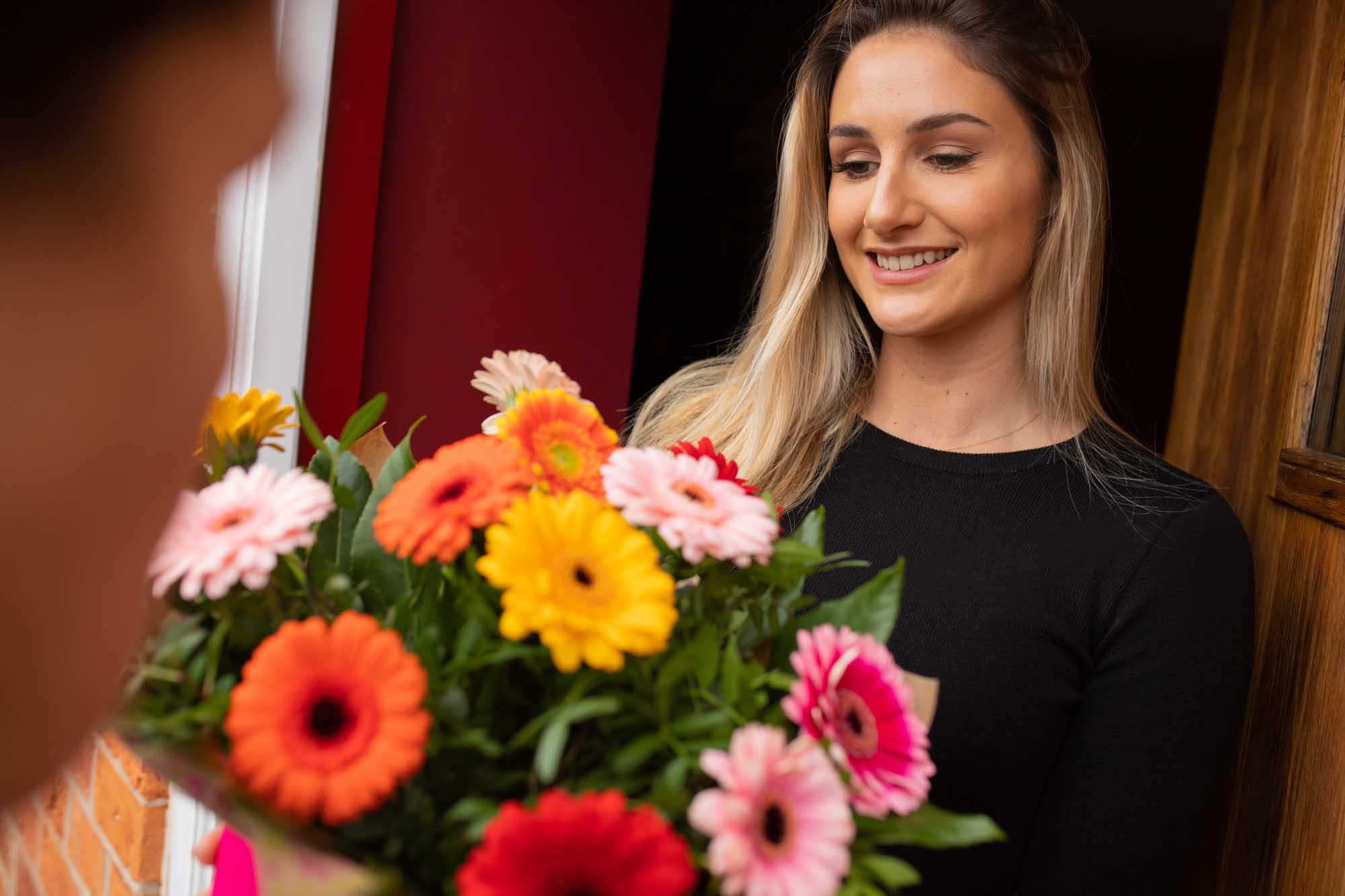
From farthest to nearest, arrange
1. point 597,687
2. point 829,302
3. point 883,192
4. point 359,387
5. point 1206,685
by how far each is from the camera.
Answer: point 359,387 → point 829,302 → point 883,192 → point 1206,685 → point 597,687

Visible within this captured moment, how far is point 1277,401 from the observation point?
1.60 meters

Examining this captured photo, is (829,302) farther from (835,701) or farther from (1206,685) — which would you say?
(835,701)

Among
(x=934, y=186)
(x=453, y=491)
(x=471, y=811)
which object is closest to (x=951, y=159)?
(x=934, y=186)

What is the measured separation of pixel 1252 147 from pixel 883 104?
2.68ft

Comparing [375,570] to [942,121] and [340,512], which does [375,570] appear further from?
[942,121]

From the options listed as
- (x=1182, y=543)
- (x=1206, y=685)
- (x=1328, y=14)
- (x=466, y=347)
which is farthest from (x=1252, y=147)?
(x=466, y=347)

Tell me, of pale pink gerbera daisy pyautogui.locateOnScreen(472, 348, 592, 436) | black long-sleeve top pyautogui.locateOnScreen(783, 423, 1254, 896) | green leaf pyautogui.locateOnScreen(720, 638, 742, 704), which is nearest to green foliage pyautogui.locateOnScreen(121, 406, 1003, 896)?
green leaf pyautogui.locateOnScreen(720, 638, 742, 704)

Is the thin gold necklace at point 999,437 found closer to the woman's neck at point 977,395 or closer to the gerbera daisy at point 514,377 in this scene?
the woman's neck at point 977,395

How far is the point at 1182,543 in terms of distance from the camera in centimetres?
137

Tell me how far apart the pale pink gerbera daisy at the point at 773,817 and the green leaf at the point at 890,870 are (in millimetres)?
31

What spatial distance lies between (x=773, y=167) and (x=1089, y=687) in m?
3.83

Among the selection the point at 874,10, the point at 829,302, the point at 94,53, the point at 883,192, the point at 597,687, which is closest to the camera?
the point at 94,53

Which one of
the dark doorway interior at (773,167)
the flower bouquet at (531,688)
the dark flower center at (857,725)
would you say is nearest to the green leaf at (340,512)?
the flower bouquet at (531,688)

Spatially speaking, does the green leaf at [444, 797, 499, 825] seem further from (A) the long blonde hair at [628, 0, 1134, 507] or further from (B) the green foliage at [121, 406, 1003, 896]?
(A) the long blonde hair at [628, 0, 1134, 507]
